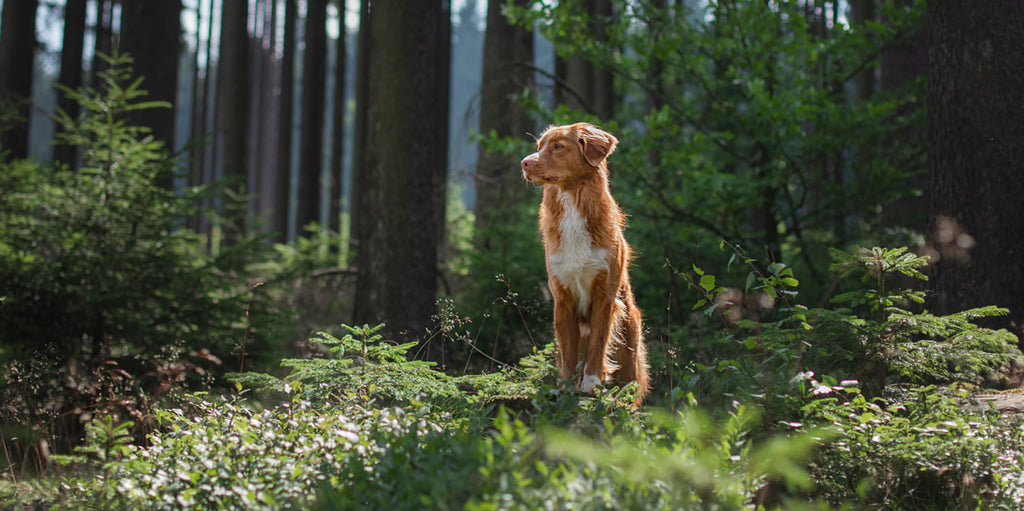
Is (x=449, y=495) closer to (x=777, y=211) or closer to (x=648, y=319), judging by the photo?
(x=648, y=319)

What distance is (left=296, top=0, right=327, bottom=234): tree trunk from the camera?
57.9 feet

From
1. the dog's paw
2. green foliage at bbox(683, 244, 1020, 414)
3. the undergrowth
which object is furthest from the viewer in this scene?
the dog's paw

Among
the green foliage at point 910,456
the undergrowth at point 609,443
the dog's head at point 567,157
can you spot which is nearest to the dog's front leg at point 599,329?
the undergrowth at point 609,443

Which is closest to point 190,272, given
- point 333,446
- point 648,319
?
point 333,446

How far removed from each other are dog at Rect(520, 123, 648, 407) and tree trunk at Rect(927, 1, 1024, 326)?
9.09 ft

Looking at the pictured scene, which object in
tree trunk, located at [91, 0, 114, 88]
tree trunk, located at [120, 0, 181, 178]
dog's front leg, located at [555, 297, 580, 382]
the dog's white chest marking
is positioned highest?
tree trunk, located at [91, 0, 114, 88]

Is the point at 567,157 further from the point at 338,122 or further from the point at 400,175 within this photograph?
the point at 338,122

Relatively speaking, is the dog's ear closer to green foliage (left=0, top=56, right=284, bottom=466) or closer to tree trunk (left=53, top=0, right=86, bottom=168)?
green foliage (left=0, top=56, right=284, bottom=466)

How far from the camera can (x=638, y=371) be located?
4.36 metres

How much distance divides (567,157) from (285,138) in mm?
17841

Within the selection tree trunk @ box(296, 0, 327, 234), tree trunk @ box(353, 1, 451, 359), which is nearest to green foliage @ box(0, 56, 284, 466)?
tree trunk @ box(353, 1, 451, 359)

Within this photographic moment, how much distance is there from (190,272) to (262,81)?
33.5 meters

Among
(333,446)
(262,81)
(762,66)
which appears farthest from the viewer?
(262,81)

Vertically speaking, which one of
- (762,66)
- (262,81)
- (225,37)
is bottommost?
(762,66)
